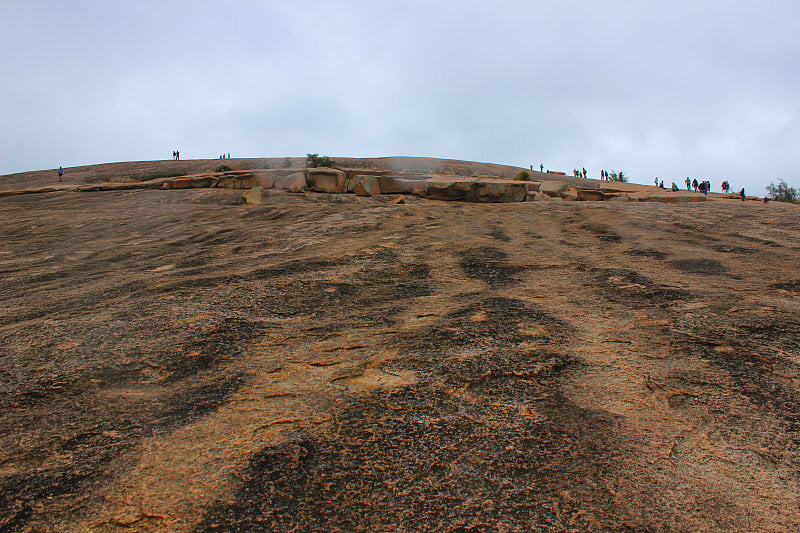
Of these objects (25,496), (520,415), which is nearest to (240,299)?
(25,496)

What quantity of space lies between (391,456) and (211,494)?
0.53 metres

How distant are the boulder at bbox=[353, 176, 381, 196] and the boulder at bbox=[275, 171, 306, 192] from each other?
3.88 ft

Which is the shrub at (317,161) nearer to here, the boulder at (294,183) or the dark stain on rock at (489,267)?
the boulder at (294,183)

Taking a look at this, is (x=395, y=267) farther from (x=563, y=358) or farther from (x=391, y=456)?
Answer: (x=391, y=456)

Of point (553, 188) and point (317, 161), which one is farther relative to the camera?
point (317, 161)

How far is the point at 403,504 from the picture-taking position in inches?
54.8

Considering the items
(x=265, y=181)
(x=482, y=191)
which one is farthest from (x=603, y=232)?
(x=265, y=181)

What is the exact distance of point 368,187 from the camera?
427 inches

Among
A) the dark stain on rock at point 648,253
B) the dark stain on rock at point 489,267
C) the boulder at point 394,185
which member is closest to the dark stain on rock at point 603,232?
the dark stain on rock at point 648,253

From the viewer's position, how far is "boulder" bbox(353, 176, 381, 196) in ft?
35.5

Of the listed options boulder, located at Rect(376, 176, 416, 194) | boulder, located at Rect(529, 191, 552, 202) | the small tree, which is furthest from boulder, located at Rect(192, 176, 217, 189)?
the small tree

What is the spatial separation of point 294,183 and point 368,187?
5.30 feet

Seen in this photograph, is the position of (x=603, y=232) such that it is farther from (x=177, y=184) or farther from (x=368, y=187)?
(x=177, y=184)

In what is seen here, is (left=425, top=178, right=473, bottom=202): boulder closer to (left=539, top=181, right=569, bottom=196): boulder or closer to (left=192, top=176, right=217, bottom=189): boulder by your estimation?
(left=539, top=181, right=569, bottom=196): boulder
